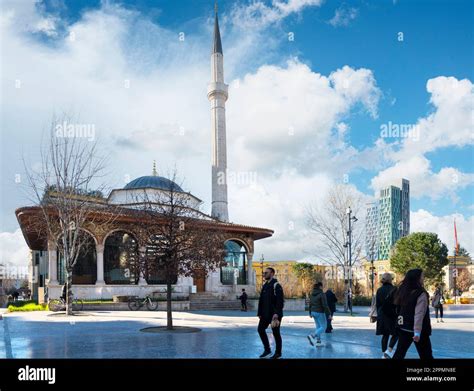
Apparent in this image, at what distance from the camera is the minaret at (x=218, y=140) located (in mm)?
40781

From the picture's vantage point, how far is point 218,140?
40.9m

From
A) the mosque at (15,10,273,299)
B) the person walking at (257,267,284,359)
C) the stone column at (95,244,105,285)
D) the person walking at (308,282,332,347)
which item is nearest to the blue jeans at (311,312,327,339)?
the person walking at (308,282,332,347)

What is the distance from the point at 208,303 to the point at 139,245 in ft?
43.3

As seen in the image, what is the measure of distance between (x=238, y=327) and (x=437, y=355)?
23.9 feet

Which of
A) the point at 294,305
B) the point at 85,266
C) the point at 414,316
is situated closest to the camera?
the point at 414,316

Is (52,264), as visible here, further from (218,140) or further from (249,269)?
(218,140)

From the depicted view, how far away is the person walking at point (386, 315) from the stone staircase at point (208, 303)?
18.2 meters

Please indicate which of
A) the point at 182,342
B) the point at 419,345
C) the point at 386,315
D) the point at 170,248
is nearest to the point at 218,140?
the point at 170,248

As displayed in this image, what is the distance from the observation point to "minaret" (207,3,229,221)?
A: 1606 inches

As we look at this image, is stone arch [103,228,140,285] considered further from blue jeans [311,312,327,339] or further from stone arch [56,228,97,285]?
blue jeans [311,312,327,339]

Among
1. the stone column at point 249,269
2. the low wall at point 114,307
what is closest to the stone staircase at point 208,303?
the low wall at point 114,307

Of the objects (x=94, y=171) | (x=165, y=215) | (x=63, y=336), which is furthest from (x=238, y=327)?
(x=94, y=171)

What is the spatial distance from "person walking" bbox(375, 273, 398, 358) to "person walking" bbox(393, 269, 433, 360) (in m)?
1.56
